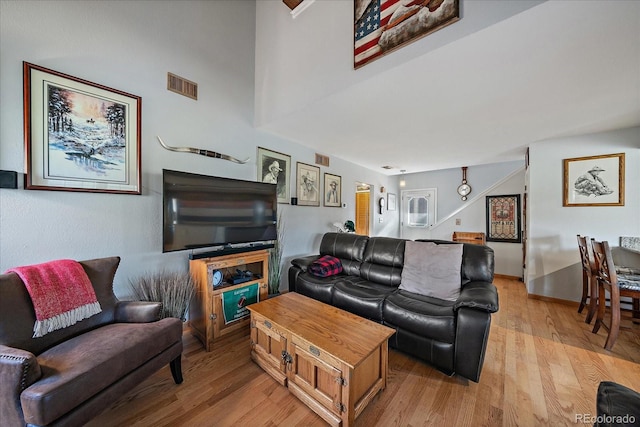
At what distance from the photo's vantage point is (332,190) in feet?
14.1

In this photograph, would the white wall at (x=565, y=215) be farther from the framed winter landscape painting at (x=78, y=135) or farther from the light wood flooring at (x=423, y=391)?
the framed winter landscape painting at (x=78, y=135)

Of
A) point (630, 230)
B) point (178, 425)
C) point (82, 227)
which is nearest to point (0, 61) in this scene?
point (82, 227)

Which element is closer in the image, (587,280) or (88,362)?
(88,362)

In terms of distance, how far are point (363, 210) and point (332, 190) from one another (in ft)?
5.60

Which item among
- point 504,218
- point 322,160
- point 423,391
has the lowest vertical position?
point 423,391

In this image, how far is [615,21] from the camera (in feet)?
4.08

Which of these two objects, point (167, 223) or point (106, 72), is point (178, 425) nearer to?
point (167, 223)

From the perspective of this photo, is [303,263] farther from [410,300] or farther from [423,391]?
[423,391]

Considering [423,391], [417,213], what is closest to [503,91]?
[423,391]

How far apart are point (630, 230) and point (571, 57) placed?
273cm

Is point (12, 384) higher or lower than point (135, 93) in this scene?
lower

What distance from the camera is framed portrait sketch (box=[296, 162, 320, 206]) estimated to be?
3.64 metres

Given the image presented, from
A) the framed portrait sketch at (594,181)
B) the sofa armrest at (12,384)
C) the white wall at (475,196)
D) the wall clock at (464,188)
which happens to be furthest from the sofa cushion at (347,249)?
the wall clock at (464,188)

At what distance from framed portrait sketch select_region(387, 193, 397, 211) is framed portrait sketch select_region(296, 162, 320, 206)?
8.99ft
